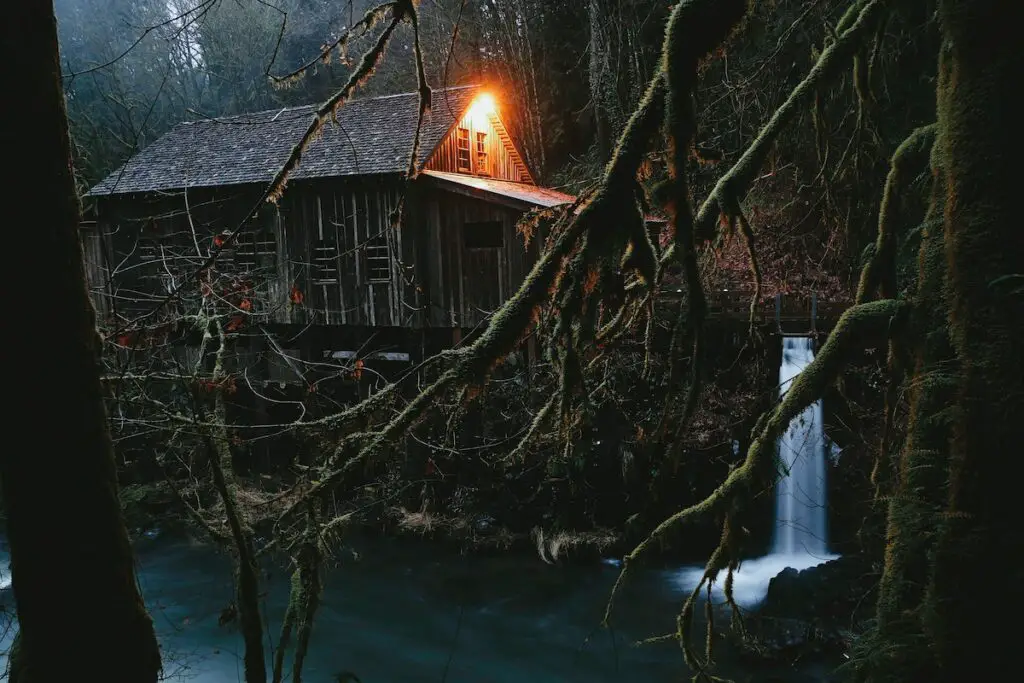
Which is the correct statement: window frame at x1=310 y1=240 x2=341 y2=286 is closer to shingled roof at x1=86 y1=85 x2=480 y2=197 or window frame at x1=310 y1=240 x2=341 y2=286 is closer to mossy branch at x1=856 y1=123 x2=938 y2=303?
shingled roof at x1=86 y1=85 x2=480 y2=197

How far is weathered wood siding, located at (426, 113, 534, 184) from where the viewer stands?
583 inches

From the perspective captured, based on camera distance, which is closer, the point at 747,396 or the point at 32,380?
the point at 32,380

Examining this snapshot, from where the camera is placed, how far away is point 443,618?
11047mm

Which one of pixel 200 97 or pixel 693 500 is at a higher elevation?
pixel 200 97

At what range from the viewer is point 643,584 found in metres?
11.2

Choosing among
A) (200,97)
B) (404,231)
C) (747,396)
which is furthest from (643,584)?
(200,97)

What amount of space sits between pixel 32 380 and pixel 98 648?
1.00 m

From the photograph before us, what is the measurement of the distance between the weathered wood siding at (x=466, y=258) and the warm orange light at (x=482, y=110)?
265 cm

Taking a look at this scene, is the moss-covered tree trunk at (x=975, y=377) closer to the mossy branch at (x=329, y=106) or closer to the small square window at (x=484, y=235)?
the mossy branch at (x=329, y=106)

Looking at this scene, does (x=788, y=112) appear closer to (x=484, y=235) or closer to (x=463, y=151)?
(x=484, y=235)

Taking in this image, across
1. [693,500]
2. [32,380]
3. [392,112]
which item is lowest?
[693,500]

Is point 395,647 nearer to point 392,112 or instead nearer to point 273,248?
point 273,248

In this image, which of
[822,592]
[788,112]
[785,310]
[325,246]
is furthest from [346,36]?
[325,246]

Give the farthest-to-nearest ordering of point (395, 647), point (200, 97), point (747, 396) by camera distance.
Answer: point (200, 97) < point (747, 396) < point (395, 647)
